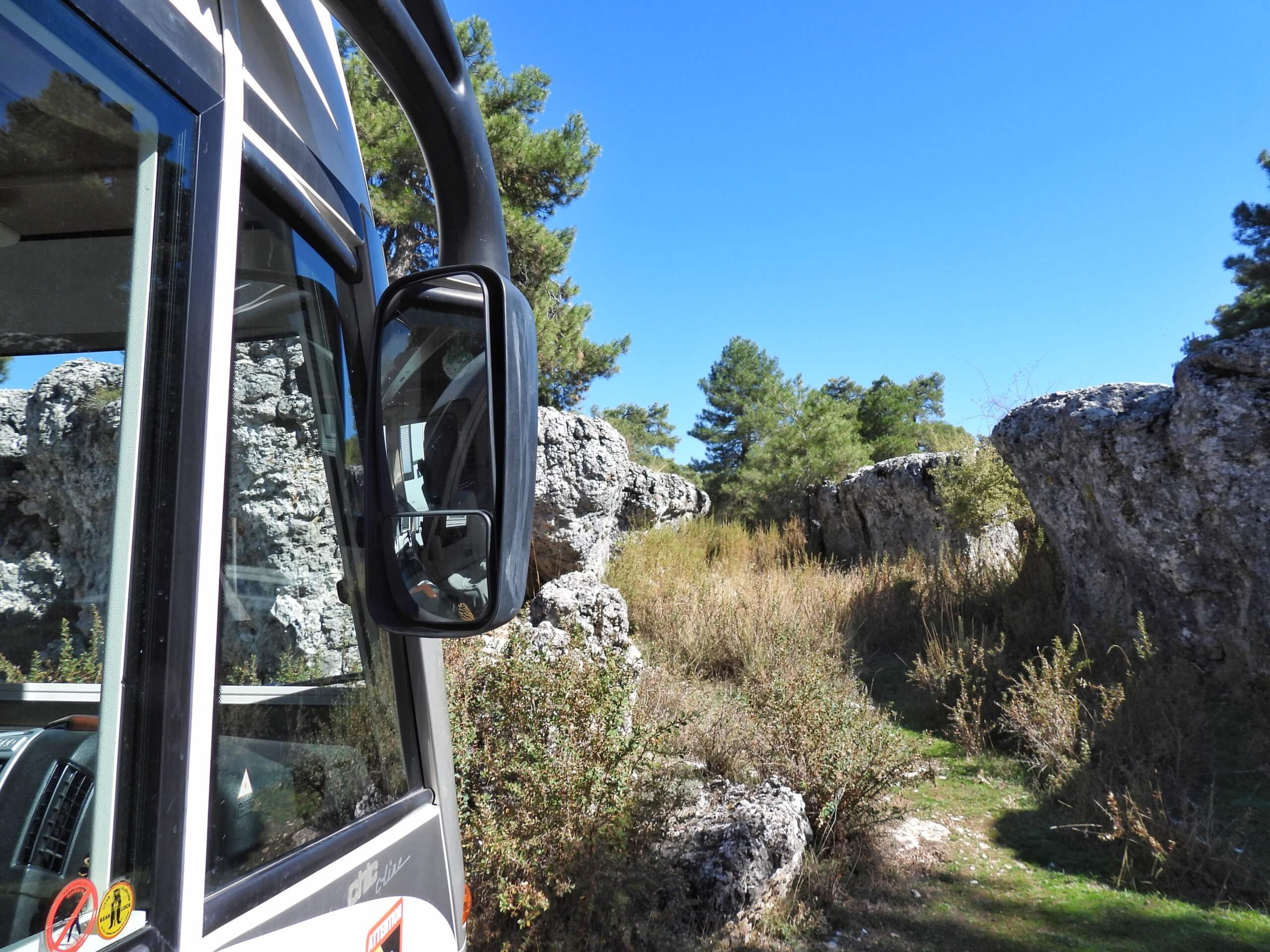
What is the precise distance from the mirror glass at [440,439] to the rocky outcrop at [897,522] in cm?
729

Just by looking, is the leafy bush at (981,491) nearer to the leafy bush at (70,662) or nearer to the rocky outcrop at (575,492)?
the rocky outcrop at (575,492)

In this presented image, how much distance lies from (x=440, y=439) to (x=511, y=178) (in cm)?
924

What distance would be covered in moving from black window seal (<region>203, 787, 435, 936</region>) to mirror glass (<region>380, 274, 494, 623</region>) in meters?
0.32

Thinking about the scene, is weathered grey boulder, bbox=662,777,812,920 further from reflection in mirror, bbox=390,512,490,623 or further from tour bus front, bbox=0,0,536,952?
reflection in mirror, bbox=390,512,490,623

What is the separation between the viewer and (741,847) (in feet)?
9.32

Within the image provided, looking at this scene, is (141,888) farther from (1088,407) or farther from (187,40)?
(1088,407)

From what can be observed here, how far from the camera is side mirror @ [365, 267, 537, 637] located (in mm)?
966

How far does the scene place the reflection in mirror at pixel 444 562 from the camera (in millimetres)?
992

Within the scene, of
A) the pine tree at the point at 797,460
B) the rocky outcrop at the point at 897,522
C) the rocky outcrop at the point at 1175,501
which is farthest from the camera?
the pine tree at the point at 797,460

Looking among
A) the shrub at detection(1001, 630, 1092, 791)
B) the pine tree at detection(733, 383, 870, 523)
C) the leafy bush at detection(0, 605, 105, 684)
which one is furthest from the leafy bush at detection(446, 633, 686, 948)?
the pine tree at detection(733, 383, 870, 523)

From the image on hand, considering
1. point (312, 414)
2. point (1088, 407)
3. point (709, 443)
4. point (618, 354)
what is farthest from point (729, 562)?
point (709, 443)

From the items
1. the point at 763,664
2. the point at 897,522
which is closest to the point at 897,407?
the point at 897,522

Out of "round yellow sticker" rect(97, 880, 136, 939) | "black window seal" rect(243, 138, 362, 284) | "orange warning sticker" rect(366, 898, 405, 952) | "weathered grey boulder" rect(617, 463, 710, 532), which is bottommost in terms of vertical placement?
"orange warning sticker" rect(366, 898, 405, 952)

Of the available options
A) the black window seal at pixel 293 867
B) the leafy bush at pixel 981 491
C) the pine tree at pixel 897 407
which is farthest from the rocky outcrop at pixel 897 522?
the pine tree at pixel 897 407
